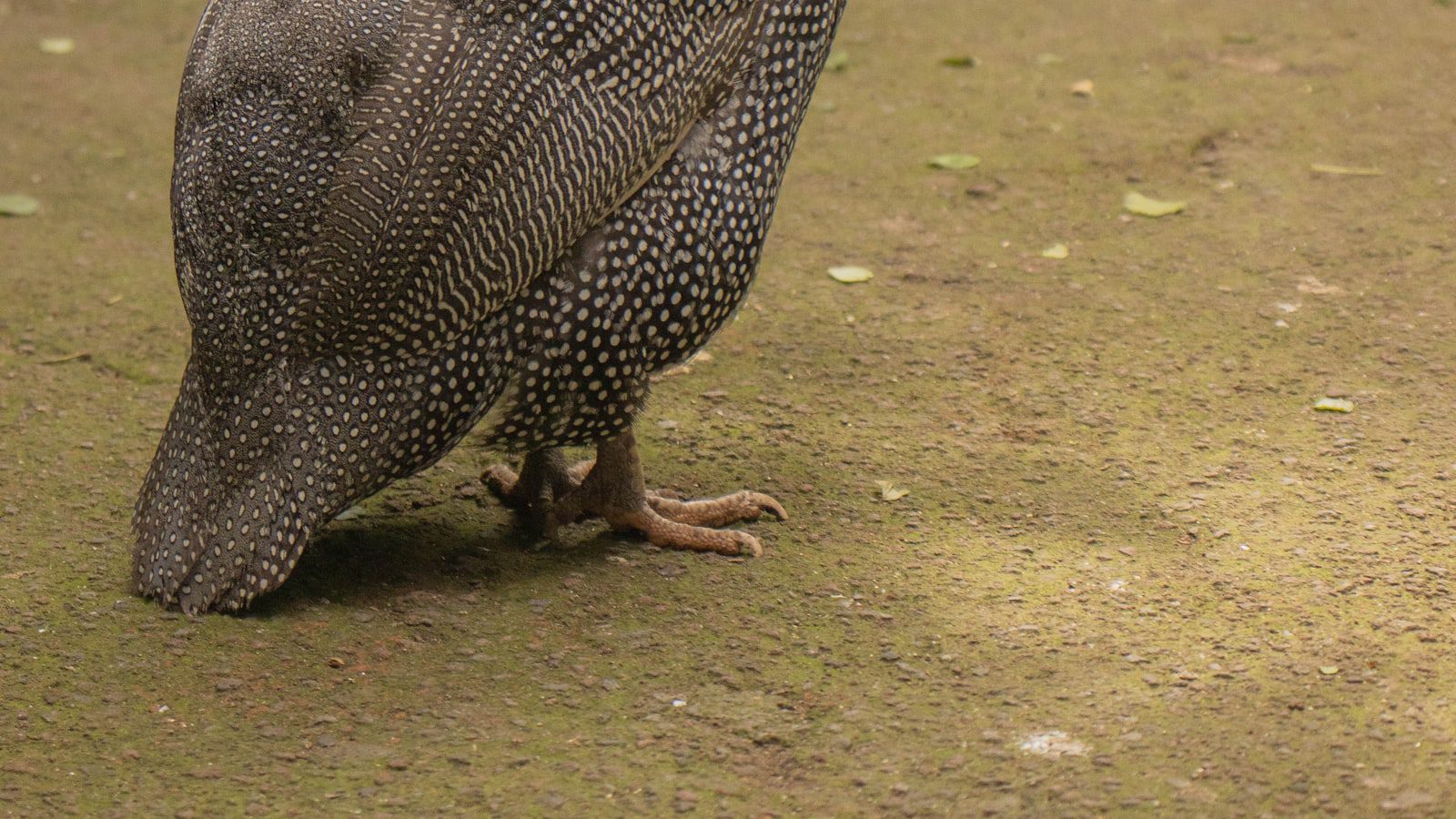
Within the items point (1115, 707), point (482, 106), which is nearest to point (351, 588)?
point (482, 106)

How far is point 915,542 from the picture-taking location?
360 centimetres

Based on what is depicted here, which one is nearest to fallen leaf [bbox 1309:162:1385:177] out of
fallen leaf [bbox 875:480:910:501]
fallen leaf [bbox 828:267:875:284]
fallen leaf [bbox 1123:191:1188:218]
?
fallen leaf [bbox 1123:191:1188:218]

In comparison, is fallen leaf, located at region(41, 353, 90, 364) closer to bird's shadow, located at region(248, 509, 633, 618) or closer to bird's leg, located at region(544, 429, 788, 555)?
bird's shadow, located at region(248, 509, 633, 618)

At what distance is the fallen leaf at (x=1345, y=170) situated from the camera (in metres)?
5.41

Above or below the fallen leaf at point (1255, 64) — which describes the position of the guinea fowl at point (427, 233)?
above

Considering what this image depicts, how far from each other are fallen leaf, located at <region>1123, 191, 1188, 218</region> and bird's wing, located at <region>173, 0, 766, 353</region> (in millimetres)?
2637

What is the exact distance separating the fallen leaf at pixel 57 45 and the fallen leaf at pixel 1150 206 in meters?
5.00

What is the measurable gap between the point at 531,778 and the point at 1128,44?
5.09m

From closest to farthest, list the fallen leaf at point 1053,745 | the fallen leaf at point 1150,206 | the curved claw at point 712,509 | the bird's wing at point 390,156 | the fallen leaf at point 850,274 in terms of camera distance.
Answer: the fallen leaf at point 1053,745, the bird's wing at point 390,156, the curved claw at point 712,509, the fallen leaf at point 850,274, the fallen leaf at point 1150,206

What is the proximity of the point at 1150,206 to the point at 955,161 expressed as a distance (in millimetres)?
802

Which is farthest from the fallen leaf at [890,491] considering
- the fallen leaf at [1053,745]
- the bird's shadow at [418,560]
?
the fallen leaf at [1053,745]

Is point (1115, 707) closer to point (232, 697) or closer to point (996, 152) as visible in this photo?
point (232, 697)

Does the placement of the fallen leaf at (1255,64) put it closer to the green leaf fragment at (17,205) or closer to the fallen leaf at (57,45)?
the green leaf fragment at (17,205)

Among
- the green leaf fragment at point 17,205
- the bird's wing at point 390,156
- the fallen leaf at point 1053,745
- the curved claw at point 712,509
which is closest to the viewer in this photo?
the fallen leaf at point 1053,745
